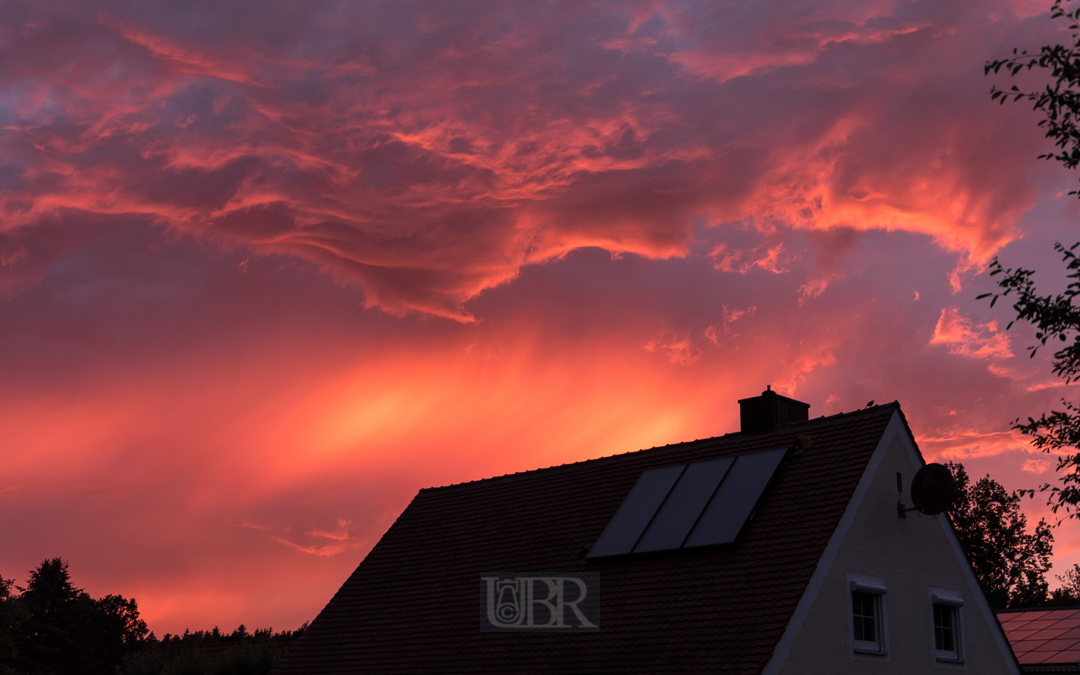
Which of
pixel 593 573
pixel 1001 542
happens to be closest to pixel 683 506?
pixel 593 573

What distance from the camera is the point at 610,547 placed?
24.2 meters

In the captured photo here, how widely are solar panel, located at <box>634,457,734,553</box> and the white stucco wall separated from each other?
2.66m

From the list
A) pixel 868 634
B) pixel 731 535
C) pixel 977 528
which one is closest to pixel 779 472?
pixel 731 535

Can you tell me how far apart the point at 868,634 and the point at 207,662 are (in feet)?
89.8

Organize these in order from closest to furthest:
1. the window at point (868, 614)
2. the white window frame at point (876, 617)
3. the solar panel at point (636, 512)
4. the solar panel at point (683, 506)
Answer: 1. the white window frame at point (876, 617)
2. the window at point (868, 614)
3. the solar panel at point (683, 506)
4. the solar panel at point (636, 512)

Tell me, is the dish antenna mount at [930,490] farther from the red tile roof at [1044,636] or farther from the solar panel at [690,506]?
the red tile roof at [1044,636]

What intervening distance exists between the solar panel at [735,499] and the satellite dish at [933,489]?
320cm

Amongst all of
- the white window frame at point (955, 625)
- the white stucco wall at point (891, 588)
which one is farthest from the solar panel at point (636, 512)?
the white window frame at point (955, 625)

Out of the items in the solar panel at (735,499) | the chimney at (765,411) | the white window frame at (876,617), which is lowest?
the white window frame at (876,617)

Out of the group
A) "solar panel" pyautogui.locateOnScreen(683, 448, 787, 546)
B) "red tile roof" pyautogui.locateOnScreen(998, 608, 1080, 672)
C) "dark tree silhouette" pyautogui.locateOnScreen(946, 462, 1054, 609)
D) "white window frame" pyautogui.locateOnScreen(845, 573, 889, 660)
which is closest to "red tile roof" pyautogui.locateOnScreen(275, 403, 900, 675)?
"solar panel" pyautogui.locateOnScreen(683, 448, 787, 546)

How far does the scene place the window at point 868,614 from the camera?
20.9 m

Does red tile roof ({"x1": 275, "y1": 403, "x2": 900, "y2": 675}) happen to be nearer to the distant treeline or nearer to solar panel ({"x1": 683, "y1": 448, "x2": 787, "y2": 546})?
solar panel ({"x1": 683, "y1": 448, "x2": 787, "y2": 546})

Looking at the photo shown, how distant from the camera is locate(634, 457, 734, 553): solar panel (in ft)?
75.7

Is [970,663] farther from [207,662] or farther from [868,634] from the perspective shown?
[207,662]
